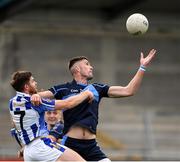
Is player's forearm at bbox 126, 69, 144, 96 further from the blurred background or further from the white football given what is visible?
the blurred background

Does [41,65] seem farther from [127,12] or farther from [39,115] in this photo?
[39,115]

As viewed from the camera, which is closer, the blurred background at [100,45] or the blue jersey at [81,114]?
the blue jersey at [81,114]

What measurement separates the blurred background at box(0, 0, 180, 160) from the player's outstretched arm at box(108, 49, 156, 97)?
1253cm

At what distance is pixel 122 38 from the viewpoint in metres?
24.5

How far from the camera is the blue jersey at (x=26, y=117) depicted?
8016 mm

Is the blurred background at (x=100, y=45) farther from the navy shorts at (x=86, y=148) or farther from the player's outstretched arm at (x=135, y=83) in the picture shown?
the navy shorts at (x=86, y=148)

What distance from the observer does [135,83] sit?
8.77 metres

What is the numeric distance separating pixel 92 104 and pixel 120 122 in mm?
10636

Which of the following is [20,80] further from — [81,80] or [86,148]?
[86,148]

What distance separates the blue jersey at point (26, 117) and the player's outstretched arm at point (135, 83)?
130 centimetres

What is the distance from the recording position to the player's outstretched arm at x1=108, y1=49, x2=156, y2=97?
8.65m

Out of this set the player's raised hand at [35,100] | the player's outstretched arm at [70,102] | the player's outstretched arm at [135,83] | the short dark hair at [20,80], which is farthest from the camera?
the player's outstretched arm at [135,83]

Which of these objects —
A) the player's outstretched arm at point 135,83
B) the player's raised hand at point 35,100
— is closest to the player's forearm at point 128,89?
the player's outstretched arm at point 135,83

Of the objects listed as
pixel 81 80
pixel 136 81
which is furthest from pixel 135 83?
pixel 81 80
